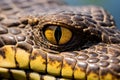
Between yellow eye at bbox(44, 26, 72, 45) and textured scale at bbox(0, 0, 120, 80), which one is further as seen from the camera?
yellow eye at bbox(44, 26, 72, 45)

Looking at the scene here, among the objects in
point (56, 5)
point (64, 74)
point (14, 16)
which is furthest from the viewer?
point (56, 5)

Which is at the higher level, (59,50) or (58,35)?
(58,35)

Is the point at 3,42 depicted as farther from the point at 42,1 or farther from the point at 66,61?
the point at 42,1

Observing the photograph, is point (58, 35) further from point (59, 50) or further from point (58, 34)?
point (59, 50)

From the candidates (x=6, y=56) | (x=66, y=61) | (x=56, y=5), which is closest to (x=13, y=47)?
(x=6, y=56)

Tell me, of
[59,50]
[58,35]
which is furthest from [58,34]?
[59,50]
